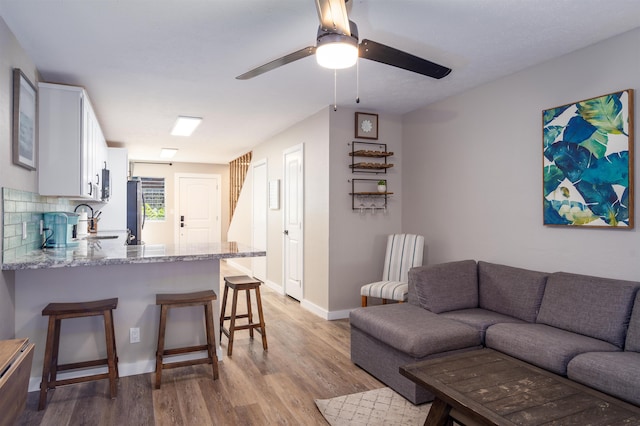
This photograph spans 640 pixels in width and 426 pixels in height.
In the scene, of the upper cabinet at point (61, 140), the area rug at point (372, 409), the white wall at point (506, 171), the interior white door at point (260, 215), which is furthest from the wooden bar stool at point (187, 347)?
the interior white door at point (260, 215)

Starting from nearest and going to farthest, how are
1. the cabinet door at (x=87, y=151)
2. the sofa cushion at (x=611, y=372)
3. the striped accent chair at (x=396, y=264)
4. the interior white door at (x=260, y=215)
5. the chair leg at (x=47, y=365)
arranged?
1. the sofa cushion at (x=611, y=372)
2. the chair leg at (x=47, y=365)
3. the cabinet door at (x=87, y=151)
4. the striped accent chair at (x=396, y=264)
5. the interior white door at (x=260, y=215)

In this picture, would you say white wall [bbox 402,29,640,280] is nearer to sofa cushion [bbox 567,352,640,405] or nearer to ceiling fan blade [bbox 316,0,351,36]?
sofa cushion [bbox 567,352,640,405]

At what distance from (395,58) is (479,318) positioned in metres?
1.92

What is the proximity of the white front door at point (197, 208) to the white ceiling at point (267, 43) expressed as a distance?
4.88m

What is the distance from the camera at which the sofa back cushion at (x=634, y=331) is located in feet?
7.38

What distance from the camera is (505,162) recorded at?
351 cm

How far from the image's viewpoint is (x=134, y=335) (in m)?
3.00

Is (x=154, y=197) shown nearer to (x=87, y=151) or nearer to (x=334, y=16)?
(x=87, y=151)

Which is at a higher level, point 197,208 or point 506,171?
point 506,171

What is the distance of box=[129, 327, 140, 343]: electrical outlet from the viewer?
2990mm

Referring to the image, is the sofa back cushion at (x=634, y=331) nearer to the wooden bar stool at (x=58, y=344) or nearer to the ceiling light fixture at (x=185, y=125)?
the wooden bar stool at (x=58, y=344)

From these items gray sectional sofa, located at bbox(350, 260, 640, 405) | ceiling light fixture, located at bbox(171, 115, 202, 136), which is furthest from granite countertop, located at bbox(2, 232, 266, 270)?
ceiling light fixture, located at bbox(171, 115, 202, 136)

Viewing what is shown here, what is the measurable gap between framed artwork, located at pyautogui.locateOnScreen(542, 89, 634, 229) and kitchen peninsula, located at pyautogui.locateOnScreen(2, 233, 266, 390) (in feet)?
7.77

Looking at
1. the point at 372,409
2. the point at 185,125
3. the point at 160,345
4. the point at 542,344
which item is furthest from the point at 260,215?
the point at 542,344
